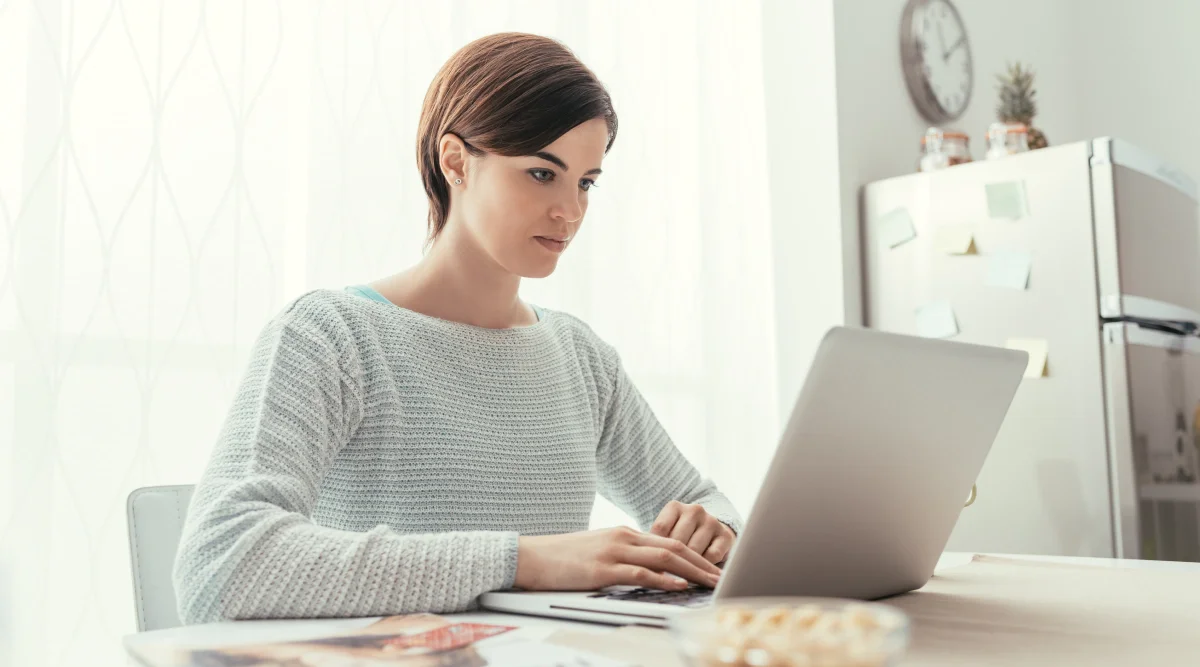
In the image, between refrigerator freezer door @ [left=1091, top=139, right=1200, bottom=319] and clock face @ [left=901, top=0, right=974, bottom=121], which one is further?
clock face @ [left=901, top=0, right=974, bottom=121]

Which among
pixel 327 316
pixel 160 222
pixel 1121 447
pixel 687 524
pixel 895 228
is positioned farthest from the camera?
pixel 895 228

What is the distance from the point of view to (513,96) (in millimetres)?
1173

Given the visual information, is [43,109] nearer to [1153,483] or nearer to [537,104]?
[537,104]

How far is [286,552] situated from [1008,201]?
1927mm

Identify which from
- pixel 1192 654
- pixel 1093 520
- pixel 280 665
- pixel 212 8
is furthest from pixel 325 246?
pixel 1093 520

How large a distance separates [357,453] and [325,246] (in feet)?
2.46

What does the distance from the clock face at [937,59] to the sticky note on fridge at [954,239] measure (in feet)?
1.92

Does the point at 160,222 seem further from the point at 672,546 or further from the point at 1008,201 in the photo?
the point at 1008,201

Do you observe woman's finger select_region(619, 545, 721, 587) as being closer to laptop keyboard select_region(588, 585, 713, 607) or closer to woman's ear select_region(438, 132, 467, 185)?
laptop keyboard select_region(588, 585, 713, 607)

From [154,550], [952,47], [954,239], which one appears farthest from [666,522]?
[952,47]

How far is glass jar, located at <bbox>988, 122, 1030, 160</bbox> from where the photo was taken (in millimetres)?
2402

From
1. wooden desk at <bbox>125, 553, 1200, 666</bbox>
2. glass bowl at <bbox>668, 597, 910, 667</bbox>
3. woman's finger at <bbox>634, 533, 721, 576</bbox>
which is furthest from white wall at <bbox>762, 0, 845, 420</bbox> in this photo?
glass bowl at <bbox>668, 597, 910, 667</bbox>

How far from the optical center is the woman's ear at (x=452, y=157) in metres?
1.24

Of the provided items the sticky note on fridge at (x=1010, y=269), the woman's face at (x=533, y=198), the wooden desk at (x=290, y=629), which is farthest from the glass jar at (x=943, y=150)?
the wooden desk at (x=290, y=629)
